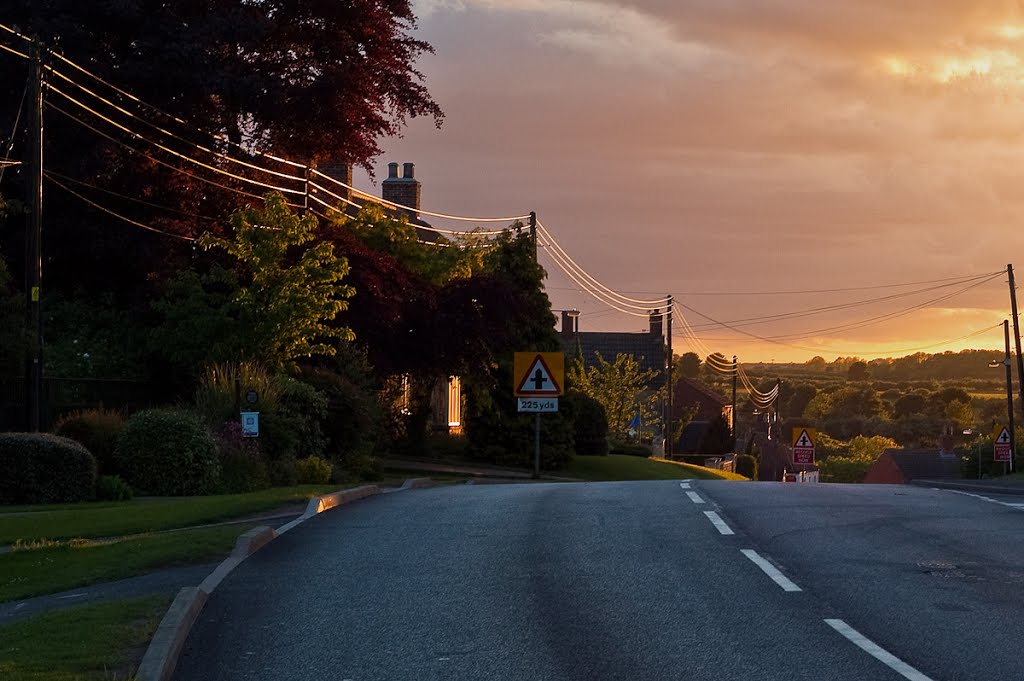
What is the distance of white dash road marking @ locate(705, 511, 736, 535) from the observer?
16.2m

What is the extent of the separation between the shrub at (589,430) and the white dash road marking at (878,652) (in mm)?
45018

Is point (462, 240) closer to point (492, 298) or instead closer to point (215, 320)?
point (492, 298)

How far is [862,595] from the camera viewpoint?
11.5 m

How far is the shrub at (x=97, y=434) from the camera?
1038 inches

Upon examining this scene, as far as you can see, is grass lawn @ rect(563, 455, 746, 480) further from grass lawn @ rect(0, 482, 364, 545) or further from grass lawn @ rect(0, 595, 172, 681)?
grass lawn @ rect(0, 595, 172, 681)

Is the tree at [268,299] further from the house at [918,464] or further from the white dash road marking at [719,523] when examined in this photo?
the house at [918,464]

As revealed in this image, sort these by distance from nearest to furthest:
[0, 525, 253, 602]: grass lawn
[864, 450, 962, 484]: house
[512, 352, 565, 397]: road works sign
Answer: [0, 525, 253, 602]: grass lawn < [512, 352, 565, 397]: road works sign < [864, 450, 962, 484]: house

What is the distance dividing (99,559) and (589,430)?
42169mm

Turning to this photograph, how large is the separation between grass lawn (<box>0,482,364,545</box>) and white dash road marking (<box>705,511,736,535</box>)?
22.0ft

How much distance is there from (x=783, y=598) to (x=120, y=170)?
29.6 meters

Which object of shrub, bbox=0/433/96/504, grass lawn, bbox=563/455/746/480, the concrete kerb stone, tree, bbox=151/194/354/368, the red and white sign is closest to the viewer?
the concrete kerb stone

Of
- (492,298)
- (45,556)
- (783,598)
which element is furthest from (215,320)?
(783,598)

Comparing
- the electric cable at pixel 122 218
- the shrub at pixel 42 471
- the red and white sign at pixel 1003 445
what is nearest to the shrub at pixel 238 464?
the shrub at pixel 42 471

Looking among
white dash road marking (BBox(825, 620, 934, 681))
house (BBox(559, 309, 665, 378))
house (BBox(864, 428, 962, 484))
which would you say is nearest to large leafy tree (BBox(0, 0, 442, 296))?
white dash road marking (BBox(825, 620, 934, 681))
